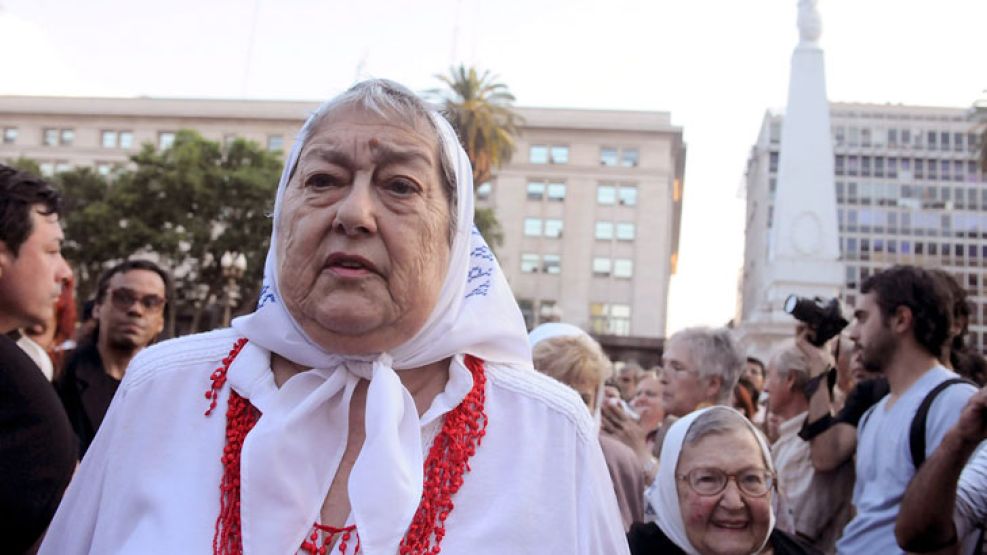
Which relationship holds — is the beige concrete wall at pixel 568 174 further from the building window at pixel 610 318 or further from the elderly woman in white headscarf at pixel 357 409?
the elderly woman in white headscarf at pixel 357 409

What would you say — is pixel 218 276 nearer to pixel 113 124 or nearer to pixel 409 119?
pixel 113 124

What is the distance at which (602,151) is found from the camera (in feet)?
188

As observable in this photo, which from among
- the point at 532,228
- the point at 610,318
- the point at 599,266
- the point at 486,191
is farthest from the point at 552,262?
the point at 486,191

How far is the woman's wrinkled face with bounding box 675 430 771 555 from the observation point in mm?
3037

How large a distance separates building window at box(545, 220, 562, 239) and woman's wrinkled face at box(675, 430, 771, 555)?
175 feet

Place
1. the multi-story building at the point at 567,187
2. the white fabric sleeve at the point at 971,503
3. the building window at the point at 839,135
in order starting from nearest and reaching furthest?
the white fabric sleeve at the point at 971,503
the multi-story building at the point at 567,187
the building window at the point at 839,135

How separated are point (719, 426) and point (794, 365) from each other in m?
2.50

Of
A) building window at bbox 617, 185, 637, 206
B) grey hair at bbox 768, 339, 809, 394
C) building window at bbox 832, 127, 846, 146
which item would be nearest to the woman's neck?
grey hair at bbox 768, 339, 809, 394

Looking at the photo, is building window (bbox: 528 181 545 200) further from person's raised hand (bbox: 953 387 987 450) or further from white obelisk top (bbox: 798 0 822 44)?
person's raised hand (bbox: 953 387 987 450)

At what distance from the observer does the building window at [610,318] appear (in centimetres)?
5488

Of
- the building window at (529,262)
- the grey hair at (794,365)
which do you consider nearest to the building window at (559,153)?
the building window at (529,262)

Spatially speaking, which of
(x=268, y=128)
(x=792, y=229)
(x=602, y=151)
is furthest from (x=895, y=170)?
(x=792, y=229)

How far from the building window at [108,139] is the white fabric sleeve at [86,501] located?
208 ft

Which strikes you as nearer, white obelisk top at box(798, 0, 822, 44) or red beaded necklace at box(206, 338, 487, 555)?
red beaded necklace at box(206, 338, 487, 555)
